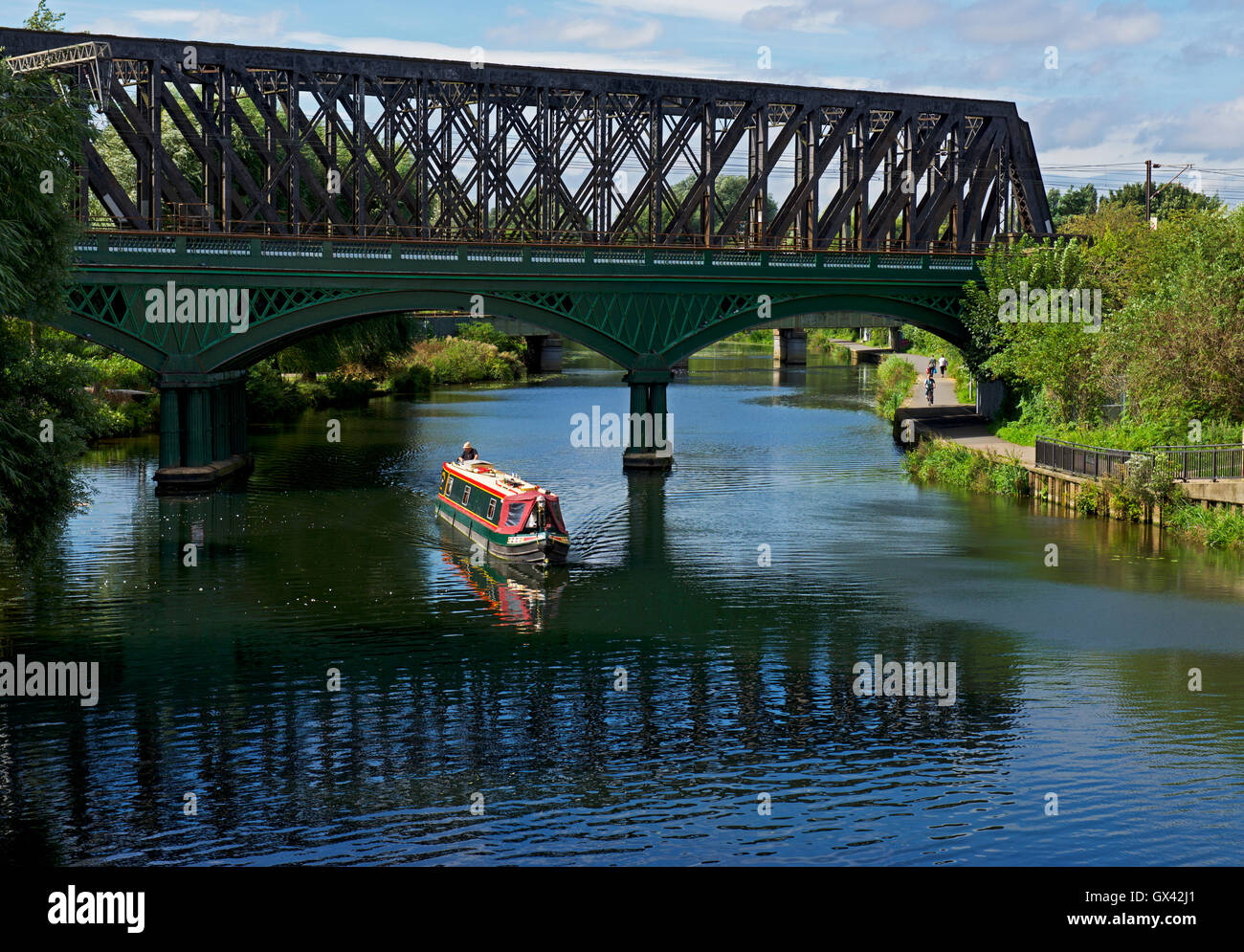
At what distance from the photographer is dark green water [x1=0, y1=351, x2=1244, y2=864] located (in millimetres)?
21312

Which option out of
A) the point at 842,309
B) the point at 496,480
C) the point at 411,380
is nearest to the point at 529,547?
the point at 496,480

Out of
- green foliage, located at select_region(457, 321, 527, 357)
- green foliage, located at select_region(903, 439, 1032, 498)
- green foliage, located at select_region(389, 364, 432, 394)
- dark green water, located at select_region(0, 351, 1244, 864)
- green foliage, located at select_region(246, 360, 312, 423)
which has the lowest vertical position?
dark green water, located at select_region(0, 351, 1244, 864)

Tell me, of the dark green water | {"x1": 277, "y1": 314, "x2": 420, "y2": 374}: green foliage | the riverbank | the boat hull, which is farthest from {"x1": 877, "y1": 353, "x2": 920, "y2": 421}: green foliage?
the boat hull

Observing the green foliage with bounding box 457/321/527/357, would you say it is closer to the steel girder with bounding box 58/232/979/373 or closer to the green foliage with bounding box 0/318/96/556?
the steel girder with bounding box 58/232/979/373

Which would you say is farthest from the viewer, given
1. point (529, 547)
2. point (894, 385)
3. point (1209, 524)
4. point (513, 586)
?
point (894, 385)

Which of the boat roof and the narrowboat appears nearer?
the narrowboat

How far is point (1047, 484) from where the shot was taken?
54.3 meters

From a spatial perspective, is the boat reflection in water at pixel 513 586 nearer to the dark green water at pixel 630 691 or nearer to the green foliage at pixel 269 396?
the dark green water at pixel 630 691

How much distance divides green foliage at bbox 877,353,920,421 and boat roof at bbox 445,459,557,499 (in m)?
37.3

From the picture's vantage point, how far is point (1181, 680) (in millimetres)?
29297

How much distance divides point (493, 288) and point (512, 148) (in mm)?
11687

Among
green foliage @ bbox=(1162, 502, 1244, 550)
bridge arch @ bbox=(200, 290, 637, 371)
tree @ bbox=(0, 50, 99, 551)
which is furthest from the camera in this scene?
bridge arch @ bbox=(200, 290, 637, 371)

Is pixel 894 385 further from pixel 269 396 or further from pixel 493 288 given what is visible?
pixel 493 288

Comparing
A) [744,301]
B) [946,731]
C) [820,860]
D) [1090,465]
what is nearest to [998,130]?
[744,301]
